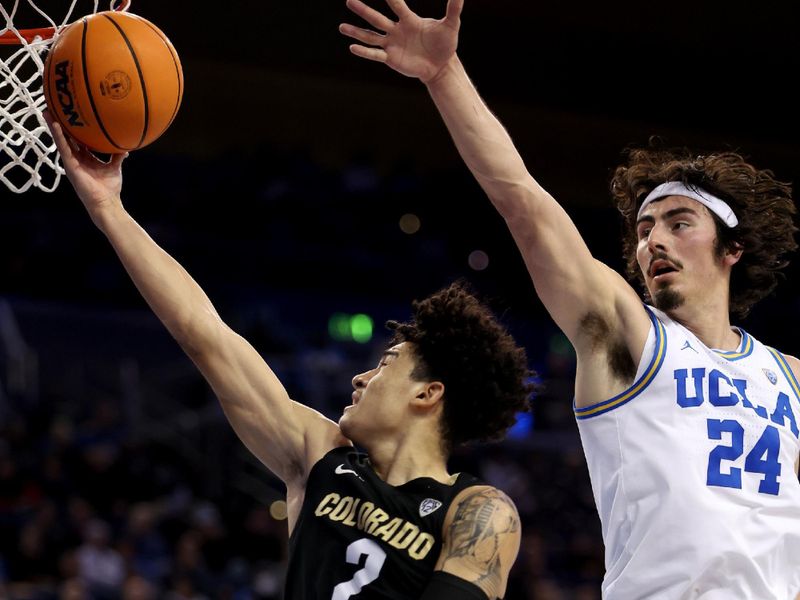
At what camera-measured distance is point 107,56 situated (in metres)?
3.21

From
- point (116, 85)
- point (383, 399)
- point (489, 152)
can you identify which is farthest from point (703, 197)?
point (116, 85)

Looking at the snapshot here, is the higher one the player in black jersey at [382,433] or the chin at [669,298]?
the chin at [669,298]

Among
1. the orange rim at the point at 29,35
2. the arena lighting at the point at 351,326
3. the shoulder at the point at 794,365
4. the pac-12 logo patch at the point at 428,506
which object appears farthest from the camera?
the arena lighting at the point at 351,326

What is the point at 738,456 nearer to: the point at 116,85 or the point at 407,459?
the point at 407,459

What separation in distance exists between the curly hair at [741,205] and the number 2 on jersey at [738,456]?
57 centimetres

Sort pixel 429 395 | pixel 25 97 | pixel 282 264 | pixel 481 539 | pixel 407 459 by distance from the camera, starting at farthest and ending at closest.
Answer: pixel 282 264, pixel 25 97, pixel 429 395, pixel 407 459, pixel 481 539

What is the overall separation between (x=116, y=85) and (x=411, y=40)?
2.88 feet

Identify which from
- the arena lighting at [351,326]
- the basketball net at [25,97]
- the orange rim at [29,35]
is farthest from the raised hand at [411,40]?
the arena lighting at [351,326]

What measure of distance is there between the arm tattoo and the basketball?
4.53 ft

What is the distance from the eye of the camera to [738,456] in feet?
9.52

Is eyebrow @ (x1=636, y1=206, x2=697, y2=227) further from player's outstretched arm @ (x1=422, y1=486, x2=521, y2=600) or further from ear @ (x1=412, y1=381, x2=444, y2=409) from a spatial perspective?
player's outstretched arm @ (x1=422, y1=486, x2=521, y2=600)

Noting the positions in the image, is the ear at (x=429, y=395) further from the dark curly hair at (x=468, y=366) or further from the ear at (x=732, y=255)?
the ear at (x=732, y=255)

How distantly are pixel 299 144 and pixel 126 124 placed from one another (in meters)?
10.2

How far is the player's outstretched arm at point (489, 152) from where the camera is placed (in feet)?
9.30
